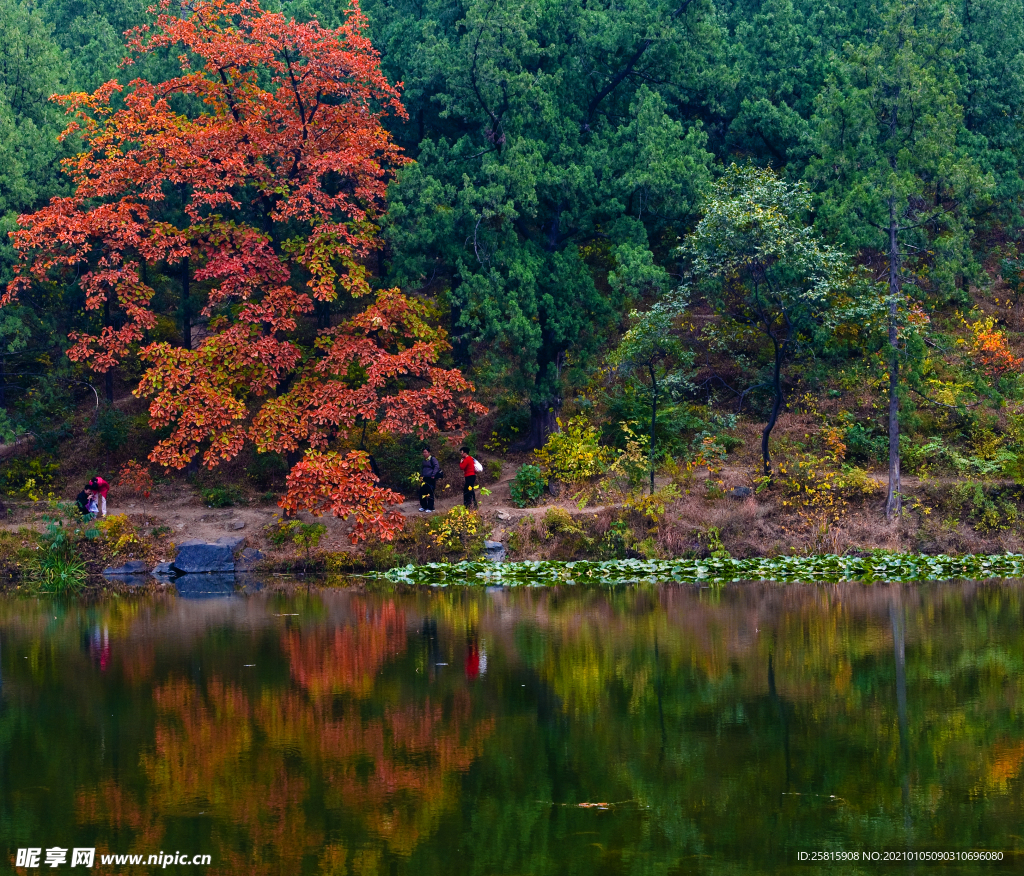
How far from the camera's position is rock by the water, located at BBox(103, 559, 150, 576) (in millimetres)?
26391

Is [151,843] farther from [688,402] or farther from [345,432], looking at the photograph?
[688,402]

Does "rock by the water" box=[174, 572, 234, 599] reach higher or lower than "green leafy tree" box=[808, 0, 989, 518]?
lower

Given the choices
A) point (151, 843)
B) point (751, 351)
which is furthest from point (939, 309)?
point (151, 843)

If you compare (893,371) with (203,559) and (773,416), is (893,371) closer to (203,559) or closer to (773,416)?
(773,416)

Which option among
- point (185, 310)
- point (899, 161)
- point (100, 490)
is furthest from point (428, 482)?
point (899, 161)

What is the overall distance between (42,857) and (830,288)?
73.5 ft

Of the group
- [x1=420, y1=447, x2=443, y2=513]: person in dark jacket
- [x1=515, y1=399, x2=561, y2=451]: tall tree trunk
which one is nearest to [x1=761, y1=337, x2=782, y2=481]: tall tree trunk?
[x1=515, y1=399, x2=561, y2=451]: tall tree trunk

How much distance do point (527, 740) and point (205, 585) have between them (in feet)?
50.5

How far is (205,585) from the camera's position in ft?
81.0

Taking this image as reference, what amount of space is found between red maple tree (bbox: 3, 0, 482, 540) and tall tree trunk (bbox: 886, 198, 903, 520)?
9.99 m

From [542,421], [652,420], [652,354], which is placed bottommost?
[652,420]

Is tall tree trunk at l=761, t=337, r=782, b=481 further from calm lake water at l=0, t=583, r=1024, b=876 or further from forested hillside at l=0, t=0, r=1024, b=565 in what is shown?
calm lake water at l=0, t=583, r=1024, b=876

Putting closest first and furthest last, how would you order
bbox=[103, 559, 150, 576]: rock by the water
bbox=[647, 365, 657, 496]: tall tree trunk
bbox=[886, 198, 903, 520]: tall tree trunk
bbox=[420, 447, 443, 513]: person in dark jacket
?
bbox=[886, 198, 903, 520]: tall tree trunk
bbox=[103, 559, 150, 576]: rock by the water
bbox=[647, 365, 657, 496]: tall tree trunk
bbox=[420, 447, 443, 513]: person in dark jacket

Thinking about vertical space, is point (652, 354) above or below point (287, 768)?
above
